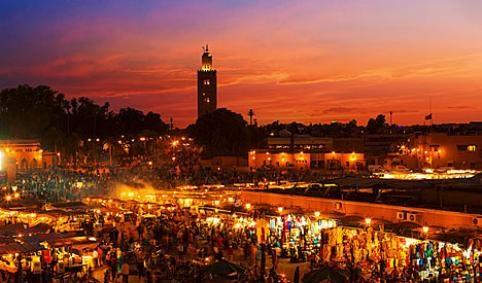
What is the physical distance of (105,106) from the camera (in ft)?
316

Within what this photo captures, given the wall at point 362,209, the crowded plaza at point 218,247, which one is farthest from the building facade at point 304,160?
the crowded plaza at point 218,247

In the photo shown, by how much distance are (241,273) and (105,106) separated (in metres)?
83.1

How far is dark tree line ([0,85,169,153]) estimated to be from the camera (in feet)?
260

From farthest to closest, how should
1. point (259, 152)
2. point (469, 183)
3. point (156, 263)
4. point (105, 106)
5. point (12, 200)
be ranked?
point (105, 106) → point (259, 152) → point (12, 200) → point (469, 183) → point (156, 263)

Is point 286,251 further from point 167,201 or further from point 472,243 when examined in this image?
point 167,201

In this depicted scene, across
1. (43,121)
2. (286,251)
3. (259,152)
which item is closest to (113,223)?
(286,251)

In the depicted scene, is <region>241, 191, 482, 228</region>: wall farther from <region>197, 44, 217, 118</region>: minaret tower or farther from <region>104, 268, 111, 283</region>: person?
<region>197, 44, 217, 118</region>: minaret tower

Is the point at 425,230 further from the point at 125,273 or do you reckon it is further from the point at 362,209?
the point at 125,273

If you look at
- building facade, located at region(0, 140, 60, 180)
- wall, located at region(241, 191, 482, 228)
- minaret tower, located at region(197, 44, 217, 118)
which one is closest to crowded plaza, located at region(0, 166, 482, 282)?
wall, located at region(241, 191, 482, 228)

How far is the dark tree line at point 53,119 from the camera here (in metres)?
79.2

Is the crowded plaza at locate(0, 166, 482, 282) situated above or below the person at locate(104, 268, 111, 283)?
above

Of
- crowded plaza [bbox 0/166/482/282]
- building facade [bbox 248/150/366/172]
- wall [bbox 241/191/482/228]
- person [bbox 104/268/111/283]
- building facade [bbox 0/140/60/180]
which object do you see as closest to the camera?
crowded plaza [bbox 0/166/482/282]

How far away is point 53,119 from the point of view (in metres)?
84.5

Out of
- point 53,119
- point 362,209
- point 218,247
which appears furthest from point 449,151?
point 53,119
